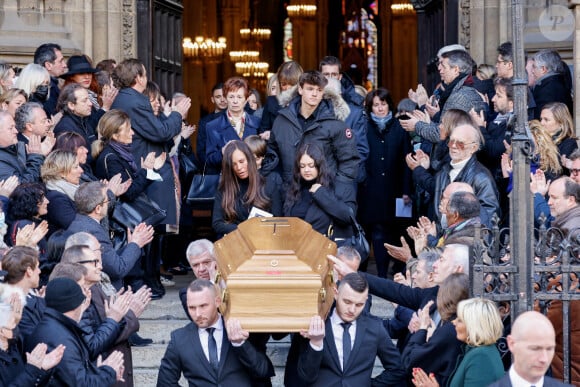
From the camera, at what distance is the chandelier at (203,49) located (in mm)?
25859

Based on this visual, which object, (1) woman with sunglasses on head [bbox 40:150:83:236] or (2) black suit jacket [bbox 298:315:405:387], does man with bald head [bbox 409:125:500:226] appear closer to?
(2) black suit jacket [bbox 298:315:405:387]

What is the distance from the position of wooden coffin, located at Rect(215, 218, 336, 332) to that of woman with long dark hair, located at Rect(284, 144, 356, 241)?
8.12 feet

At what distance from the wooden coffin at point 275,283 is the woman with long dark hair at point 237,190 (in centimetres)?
250

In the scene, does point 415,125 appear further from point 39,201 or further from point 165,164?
point 39,201

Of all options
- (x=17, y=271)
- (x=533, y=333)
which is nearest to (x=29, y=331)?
(x=17, y=271)

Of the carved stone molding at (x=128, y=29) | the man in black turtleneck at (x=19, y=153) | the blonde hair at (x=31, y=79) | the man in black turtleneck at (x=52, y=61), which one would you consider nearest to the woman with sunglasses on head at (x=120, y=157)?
the man in black turtleneck at (x=19, y=153)

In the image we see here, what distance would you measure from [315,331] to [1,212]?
284 centimetres

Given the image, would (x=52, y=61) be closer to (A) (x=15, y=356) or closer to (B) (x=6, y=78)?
(B) (x=6, y=78)

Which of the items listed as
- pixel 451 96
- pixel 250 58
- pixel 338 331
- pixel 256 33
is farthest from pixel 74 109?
pixel 256 33

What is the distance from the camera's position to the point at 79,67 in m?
12.2

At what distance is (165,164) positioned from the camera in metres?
11.7

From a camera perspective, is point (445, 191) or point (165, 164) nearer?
point (445, 191)

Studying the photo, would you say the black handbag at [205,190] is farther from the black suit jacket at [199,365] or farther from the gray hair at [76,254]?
the black suit jacket at [199,365]

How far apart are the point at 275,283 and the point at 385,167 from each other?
5.25 metres
